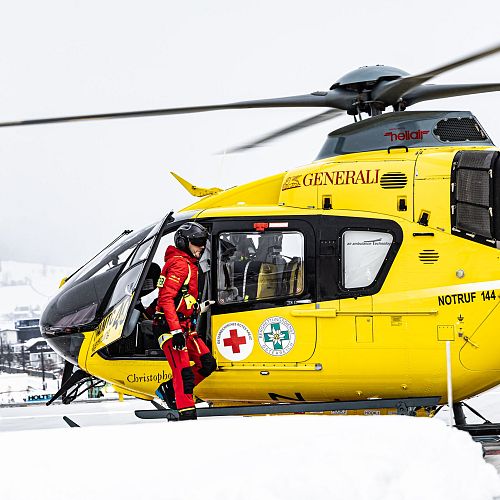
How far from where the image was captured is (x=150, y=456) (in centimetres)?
377

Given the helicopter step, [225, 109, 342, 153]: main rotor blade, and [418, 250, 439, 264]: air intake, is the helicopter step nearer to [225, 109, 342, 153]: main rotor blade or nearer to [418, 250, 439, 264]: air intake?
[418, 250, 439, 264]: air intake

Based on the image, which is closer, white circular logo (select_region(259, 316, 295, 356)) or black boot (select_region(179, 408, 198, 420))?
black boot (select_region(179, 408, 198, 420))

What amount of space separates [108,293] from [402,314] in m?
2.60

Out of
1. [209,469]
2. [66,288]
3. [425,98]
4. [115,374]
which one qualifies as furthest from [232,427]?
[425,98]

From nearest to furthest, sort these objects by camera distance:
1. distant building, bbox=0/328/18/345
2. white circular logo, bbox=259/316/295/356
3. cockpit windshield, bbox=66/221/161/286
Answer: white circular logo, bbox=259/316/295/356, cockpit windshield, bbox=66/221/161/286, distant building, bbox=0/328/18/345

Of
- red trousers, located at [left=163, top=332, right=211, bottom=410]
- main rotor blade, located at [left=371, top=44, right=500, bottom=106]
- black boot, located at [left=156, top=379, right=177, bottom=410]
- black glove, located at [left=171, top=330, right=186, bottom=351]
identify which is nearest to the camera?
main rotor blade, located at [left=371, top=44, right=500, bottom=106]

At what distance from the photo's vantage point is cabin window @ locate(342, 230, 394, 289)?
266 inches

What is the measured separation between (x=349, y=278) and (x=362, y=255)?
0.74 feet

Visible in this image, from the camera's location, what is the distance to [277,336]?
6766mm

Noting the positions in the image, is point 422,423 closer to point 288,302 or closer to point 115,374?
point 288,302

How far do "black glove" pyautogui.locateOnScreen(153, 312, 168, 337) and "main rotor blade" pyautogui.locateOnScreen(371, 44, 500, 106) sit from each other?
2.69 m

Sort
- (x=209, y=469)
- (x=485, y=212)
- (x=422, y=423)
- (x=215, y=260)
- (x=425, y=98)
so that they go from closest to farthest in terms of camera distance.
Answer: (x=209, y=469), (x=422, y=423), (x=485, y=212), (x=215, y=260), (x=425, y=98)

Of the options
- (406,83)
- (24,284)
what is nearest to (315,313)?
(406,83)

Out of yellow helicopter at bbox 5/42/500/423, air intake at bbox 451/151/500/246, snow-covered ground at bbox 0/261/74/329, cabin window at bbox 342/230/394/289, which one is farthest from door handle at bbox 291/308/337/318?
snow-covered ground at bbox 0/261/74/329
